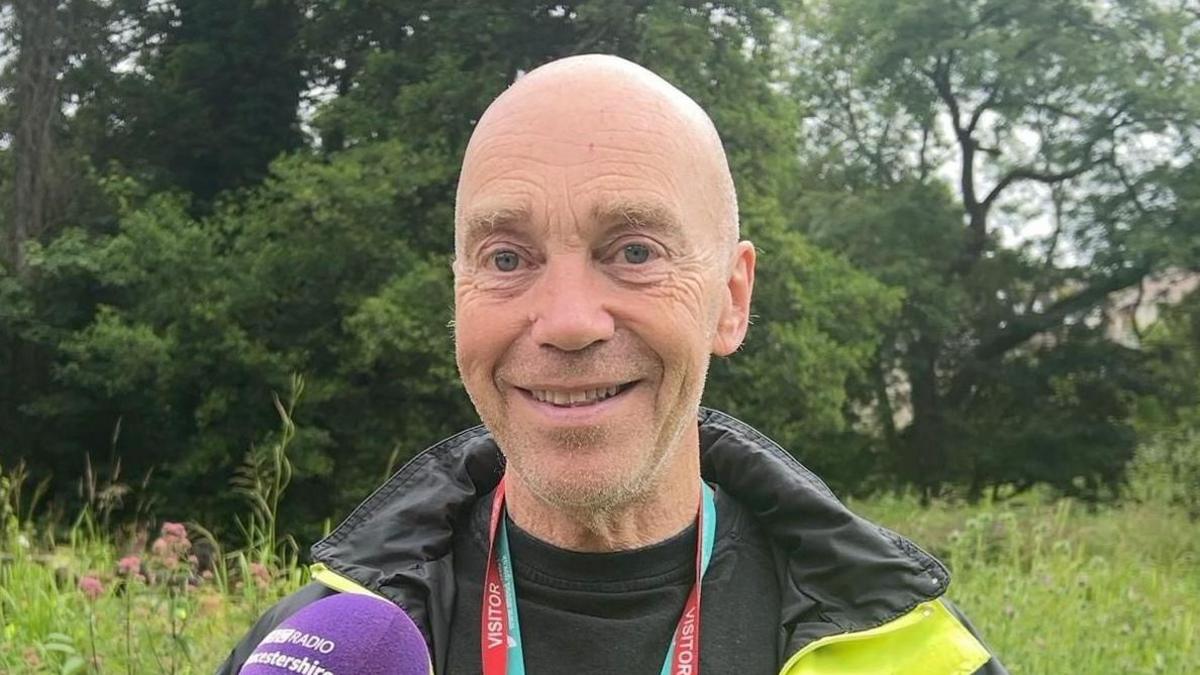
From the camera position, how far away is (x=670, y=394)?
1.56m

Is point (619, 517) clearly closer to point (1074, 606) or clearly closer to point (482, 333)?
point (482, 333)

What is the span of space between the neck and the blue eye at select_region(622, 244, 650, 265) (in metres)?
0.32

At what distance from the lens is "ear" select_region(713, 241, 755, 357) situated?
67.4 inches

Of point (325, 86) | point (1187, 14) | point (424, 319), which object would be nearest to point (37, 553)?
point (424, 319)

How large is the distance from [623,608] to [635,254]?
49 centimetres

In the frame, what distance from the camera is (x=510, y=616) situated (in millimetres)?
1605

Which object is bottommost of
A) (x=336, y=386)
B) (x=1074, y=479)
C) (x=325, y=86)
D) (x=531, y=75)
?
(x=1074, y=479)

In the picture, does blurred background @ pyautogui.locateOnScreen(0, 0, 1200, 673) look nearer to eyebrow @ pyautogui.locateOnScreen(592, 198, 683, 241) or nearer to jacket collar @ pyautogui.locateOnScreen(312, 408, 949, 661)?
jacket collar @ pyautogui.locateOnScreen(312, 408, 949, 661)

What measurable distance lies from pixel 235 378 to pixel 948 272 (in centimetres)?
1196

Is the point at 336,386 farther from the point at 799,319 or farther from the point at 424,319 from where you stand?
the point at 799,319

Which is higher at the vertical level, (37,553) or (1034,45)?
(1034,45)

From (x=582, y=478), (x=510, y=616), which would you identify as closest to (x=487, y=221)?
(x=582, y=478)

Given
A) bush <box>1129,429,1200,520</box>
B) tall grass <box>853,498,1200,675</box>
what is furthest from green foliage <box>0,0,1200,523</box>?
tall grass <box>853,498,1200,675</box>

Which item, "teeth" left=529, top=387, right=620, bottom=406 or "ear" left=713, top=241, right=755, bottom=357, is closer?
"teeth" left=529, top=387, right=620, bottom=406
